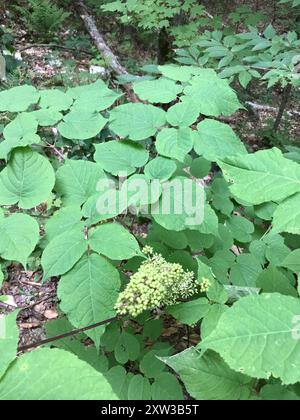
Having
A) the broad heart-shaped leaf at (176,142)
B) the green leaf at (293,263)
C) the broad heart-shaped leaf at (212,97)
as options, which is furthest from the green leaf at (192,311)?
the broad heart-shaped leaf at (212,97)

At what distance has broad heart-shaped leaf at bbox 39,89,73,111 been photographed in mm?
1688

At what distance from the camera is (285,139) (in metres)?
5.11

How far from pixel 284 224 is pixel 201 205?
386mm

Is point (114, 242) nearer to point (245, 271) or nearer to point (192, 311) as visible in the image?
point (192, 311)

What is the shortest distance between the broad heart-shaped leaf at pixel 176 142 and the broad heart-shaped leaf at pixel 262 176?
0.28 meters

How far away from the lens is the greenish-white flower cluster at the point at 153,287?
3.66 feet

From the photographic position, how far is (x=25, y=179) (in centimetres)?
146

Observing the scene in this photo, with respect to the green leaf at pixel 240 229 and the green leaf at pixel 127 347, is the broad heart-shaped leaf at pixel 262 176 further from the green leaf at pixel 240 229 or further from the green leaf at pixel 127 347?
the green leaf at pixel 127 347

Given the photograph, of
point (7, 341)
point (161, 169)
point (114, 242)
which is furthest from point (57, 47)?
point (7, 341)

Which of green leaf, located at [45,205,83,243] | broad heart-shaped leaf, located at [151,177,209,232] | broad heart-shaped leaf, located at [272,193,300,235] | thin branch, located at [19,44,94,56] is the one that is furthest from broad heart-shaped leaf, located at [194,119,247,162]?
thin branch, located at [19,44,94,56]

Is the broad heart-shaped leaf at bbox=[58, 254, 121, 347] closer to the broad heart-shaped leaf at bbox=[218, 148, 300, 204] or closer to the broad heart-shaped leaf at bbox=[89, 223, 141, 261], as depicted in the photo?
the broad heart-shaped leaf at bbox=[89, 223, 141, 261]

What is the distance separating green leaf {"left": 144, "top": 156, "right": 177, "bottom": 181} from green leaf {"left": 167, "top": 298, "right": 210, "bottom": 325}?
1.58ft

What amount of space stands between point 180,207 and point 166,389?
29.5 inches

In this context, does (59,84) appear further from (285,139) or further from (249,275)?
(249,275)
